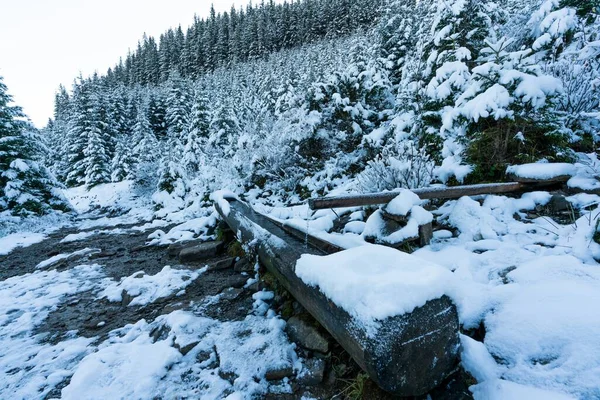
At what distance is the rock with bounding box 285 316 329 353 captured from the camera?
7.54ft

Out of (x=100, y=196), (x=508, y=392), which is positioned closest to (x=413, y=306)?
(x=508, y=392)

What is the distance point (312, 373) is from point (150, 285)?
127 inches

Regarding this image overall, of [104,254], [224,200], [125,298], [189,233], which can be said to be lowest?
[104,254]

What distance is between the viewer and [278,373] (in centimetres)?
220

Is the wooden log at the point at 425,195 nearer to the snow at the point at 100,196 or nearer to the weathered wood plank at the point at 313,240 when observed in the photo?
the weathered wood plank at the point at 313,240

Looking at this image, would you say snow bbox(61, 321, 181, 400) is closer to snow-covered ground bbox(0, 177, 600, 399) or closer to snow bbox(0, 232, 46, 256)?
snow-covered ground bbox(0, 177, 600, 399)

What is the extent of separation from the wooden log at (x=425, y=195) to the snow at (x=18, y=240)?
964cm

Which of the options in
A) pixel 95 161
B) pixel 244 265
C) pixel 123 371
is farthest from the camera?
pixel 95 161

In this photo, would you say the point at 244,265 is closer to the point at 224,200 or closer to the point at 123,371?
the point at 224,200

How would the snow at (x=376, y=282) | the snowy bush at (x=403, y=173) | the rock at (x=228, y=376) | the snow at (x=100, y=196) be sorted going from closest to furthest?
the snow at (x=376, y=282)
the rock at (x=228, y=376)
the snowy bush at (x=403, y=173)
the snow at (x=100, y=196)

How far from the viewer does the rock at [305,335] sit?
7.54 ft

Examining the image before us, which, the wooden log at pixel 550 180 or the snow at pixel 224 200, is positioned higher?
the wooden log at pixel 550 180

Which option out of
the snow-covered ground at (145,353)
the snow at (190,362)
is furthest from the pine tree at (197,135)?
the snow at (190,362)

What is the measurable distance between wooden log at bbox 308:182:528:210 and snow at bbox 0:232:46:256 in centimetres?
964
